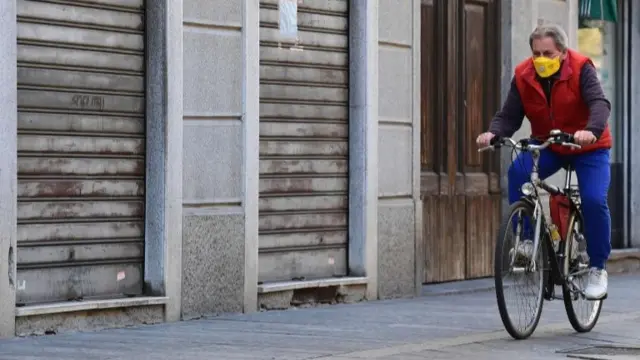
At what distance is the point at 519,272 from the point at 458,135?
15.5 ft

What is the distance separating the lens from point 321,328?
954 cm

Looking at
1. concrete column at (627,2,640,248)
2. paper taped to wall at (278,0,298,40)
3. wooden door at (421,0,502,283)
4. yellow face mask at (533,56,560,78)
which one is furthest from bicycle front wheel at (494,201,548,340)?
concrete column at (627,2,640,248)

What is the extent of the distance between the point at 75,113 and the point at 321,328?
6.44ft

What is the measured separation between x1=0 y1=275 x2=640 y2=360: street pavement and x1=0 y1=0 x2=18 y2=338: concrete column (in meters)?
0.23

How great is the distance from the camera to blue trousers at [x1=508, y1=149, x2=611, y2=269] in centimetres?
926

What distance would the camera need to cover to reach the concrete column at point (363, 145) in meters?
11.9

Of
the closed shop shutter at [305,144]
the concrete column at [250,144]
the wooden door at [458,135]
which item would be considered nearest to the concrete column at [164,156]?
the concrete column at [250,144]

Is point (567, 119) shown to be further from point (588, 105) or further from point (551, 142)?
point (551, 142)

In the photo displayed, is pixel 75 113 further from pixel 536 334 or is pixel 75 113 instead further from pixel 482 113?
pixel 482 113

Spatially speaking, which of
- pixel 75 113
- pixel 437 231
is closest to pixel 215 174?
pixel 75 113

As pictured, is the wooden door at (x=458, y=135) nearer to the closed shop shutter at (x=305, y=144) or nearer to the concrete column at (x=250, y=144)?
the closed shop shutter at (x=305, y=144)

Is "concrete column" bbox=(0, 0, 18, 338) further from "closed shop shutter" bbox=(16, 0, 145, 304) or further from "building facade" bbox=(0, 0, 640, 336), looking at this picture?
"closed shop shutter" bbox=(16, 0, 145, 304)

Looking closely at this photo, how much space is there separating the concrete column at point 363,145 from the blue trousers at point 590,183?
2637 millimetres

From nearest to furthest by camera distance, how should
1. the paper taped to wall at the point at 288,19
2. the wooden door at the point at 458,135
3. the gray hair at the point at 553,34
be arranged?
the gray hair at the point at 553,34 → the paper taped to wall at the point at 288,19 → the wooden door at the point at 458,135
